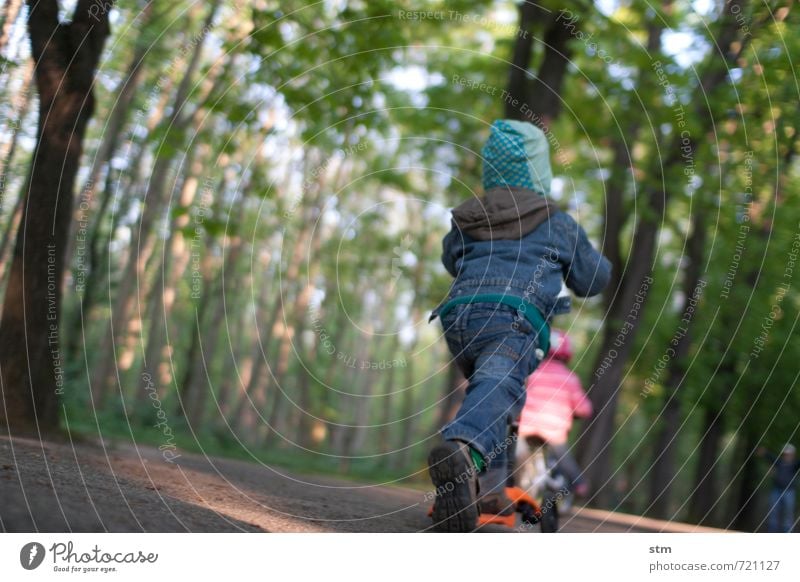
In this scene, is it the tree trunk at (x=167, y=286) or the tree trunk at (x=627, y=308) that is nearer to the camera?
the tree trunk at (x=627, y=308)

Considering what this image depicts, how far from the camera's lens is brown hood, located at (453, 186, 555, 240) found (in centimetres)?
488

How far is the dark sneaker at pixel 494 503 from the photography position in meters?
4.54

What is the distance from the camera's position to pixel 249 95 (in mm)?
12094

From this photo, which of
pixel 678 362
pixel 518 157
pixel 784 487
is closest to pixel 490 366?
pixel 518 157

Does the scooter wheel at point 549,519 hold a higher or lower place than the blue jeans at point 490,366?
lower

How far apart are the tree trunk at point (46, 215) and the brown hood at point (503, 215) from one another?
9.03ft

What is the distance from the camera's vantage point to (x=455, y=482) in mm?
4102

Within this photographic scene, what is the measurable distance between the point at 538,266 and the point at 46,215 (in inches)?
128

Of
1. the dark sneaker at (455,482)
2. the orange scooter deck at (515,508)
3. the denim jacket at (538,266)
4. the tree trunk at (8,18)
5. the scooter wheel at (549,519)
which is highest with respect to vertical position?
the tree trunk at (8,18)

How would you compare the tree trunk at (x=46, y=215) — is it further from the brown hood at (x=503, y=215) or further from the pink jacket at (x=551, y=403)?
the pink jacket at (x=551, y=403)

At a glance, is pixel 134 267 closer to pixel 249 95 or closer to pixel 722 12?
pixel 249 95

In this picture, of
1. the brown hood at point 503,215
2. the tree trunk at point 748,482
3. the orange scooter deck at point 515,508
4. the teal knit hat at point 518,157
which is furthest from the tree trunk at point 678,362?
the brown hood at point 503,215

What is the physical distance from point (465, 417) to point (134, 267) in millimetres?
14880
